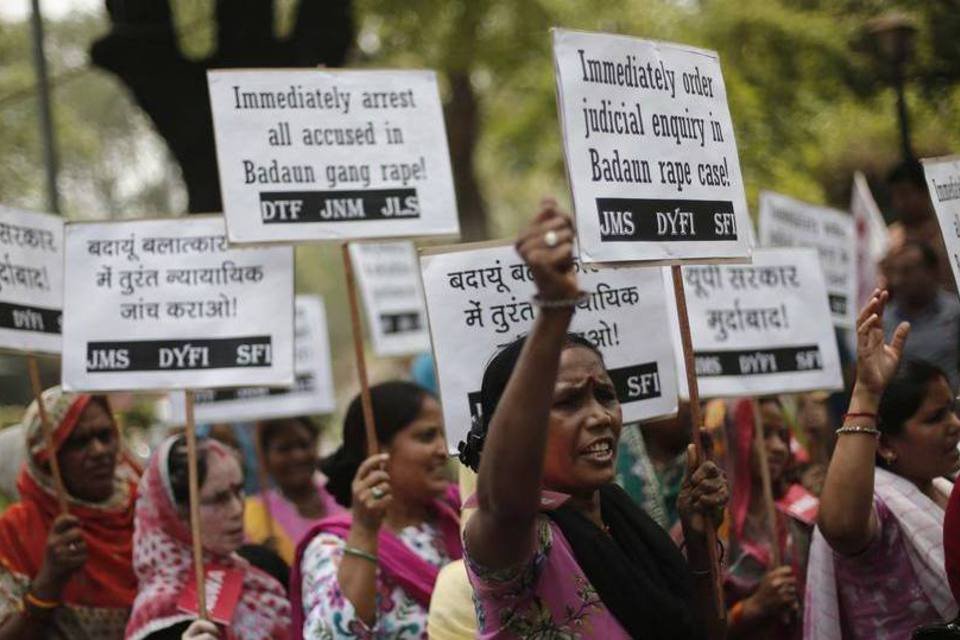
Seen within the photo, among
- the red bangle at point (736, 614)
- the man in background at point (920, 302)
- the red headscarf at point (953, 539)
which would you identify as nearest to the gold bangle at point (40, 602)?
the red bangle at point (736, 614)

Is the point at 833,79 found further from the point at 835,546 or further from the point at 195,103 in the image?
the point at 835,546

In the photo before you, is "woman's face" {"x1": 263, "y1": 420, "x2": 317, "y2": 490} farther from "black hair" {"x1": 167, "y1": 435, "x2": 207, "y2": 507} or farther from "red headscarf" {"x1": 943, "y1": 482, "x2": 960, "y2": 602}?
"red headscarf" {"x1": 943, "y1": 482, "x2": 960, "y2": 602}

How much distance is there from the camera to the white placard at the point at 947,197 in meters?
4.36

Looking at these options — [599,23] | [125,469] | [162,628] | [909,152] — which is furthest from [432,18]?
[162,628]

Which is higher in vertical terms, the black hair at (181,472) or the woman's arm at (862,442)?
the black hair at (181,472)

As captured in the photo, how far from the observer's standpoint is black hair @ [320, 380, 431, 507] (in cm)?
513

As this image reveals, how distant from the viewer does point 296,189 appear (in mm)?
5133

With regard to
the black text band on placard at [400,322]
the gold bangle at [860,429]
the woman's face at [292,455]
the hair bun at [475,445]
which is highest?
the black text band on placard at [400,322]

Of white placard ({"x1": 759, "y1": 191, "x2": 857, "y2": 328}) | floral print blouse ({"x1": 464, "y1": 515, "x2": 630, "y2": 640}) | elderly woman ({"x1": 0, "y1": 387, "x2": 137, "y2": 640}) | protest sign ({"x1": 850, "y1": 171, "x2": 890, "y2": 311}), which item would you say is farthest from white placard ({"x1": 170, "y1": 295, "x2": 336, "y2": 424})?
floral print blouse ({"x1": 464, "y1": 515, "x2": 630, "y2": 640})

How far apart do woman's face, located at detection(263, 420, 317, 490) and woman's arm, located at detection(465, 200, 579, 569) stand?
4713 mm

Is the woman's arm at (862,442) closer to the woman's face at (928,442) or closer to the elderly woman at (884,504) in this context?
the elderly woman at (884,504)

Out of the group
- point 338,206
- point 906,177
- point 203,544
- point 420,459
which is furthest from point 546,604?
point 906,177

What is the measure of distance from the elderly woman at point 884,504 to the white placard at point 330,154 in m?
1.66

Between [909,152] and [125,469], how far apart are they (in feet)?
25.7
